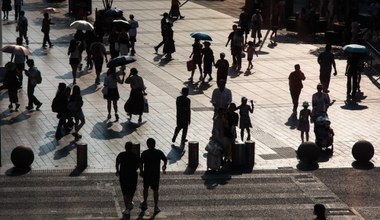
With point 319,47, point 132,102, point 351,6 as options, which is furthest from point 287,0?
point 132,102

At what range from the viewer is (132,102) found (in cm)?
2962

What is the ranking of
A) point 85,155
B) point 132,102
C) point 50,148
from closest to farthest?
point 85,155 → point 50,148 → point 132,102

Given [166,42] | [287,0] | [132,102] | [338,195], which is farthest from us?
[287,0]

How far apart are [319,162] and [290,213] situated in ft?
15.0

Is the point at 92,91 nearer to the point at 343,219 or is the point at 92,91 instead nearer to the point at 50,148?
the point at 50,148

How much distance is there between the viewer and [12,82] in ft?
101

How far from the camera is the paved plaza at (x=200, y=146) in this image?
22.5 m

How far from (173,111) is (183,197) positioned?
8.78 meters

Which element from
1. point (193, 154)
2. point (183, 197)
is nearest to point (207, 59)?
point (193, 154)

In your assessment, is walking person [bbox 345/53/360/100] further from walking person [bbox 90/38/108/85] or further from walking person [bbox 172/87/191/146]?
walking person [bbox 172/87/191/146]

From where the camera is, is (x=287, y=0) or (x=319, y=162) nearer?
(x=319, y=162)

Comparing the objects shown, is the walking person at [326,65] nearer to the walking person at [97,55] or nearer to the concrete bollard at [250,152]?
the walking person at [97,55]

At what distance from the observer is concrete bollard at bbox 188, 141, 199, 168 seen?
25609 mm

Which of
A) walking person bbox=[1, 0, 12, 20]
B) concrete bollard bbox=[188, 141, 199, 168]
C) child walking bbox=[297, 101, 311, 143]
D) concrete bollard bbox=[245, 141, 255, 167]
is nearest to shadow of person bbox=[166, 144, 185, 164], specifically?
concrete bollard bbox=[188, 141, 199, 168]
